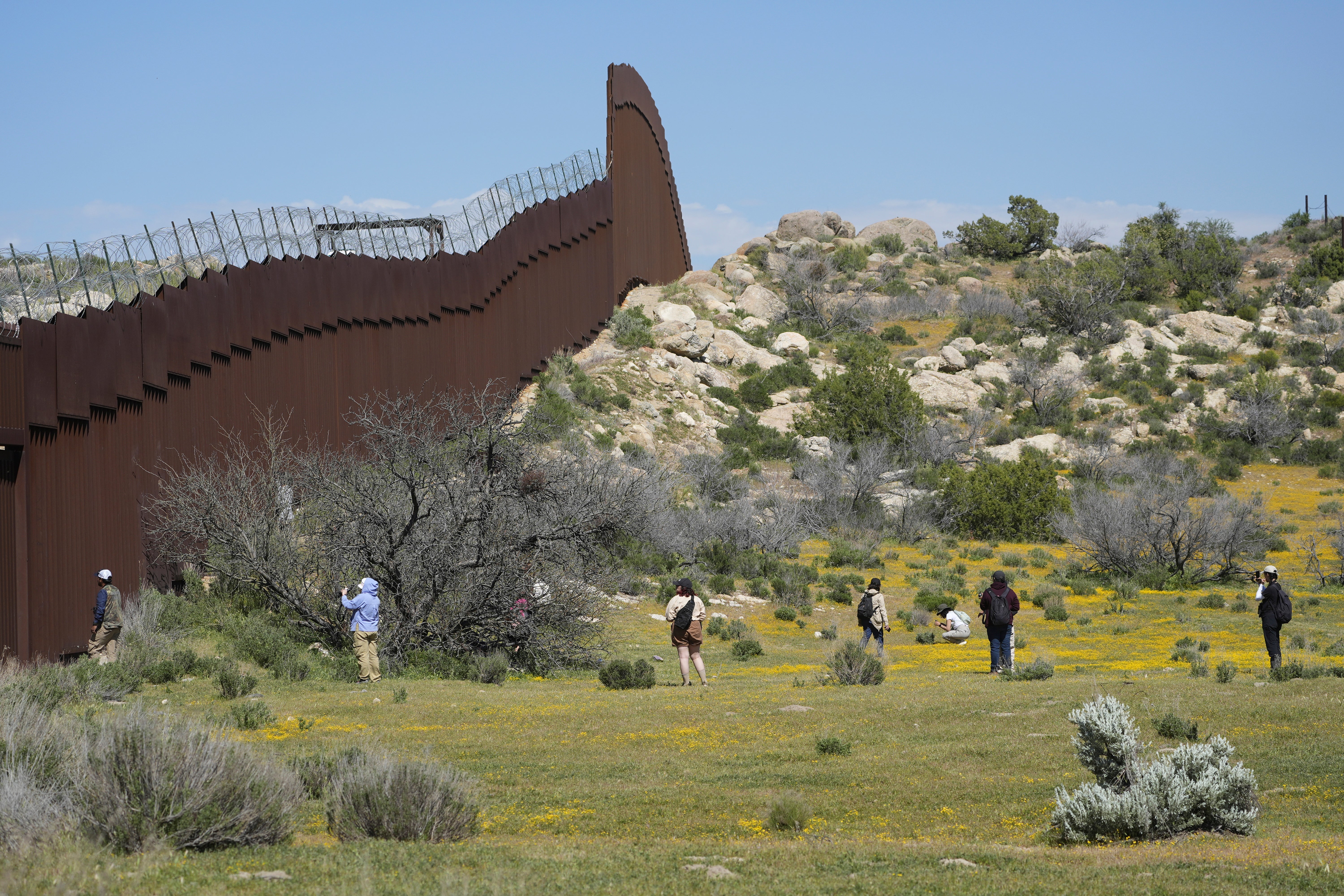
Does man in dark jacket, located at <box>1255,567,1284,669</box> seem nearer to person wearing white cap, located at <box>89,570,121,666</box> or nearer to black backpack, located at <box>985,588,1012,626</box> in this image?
black backpack, located at <box>985,588,1012,626</box>

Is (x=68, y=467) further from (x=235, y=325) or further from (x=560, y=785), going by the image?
(x=560, y=785)

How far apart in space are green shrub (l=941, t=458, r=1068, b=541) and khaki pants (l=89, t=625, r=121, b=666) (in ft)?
86.8

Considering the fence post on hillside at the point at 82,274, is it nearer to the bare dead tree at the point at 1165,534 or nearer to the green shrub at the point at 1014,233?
the bare dead tree at the point at 1165,534

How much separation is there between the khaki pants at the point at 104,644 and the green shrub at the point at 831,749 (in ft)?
30.5

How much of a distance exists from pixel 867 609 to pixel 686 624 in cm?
427

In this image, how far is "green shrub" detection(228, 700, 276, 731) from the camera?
11641 mm

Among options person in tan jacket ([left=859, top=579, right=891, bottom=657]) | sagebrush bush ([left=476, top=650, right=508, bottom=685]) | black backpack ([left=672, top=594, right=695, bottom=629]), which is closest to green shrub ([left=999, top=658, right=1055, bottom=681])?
person in tan jacket ([left=859, top=579, right=891, bottom=657])

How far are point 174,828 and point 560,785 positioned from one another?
3.44 meters

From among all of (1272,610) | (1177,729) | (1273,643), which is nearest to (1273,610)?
(1272,610)

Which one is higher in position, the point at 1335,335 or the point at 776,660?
the point at 1335,335

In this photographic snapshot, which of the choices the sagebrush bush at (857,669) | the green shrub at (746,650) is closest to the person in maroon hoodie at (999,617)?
the sagebrush bush at (857,669)

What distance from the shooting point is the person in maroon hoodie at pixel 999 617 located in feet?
53.4

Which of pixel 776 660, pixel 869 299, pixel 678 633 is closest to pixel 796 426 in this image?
pixel 869 299

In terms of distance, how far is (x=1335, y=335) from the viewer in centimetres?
5619
